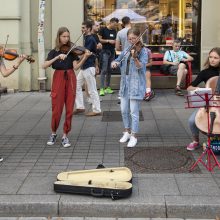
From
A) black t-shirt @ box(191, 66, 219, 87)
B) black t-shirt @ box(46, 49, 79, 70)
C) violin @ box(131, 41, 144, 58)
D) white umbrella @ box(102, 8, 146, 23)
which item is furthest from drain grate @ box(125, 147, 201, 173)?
white umbrella @ box(102, 8, 146, 23)

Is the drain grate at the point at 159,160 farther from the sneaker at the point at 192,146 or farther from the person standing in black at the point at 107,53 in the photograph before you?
the person standing in black at the point at 107,53

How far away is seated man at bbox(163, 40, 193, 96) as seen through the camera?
11484 millimetres

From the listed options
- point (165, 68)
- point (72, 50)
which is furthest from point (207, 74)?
point (165, 68)

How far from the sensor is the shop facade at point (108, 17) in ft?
39.4

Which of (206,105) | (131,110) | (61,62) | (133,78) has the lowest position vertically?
(131,110)

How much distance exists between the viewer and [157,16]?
41.7 ft

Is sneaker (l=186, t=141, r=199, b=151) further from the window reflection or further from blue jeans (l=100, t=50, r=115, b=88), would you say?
Answer: the window reflection

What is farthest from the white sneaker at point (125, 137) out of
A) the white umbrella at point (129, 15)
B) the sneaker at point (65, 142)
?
the white umbrella at point (129, 15)

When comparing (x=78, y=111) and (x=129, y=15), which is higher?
(x=129, y=15)

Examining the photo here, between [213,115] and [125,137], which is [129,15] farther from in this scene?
[213,115]

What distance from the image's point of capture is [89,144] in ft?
24.2

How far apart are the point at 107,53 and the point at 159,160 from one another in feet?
18.9

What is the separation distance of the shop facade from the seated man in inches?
32.3

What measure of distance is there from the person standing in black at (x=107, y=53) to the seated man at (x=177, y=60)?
1.33 meters
